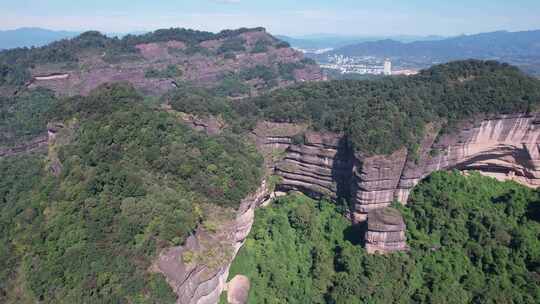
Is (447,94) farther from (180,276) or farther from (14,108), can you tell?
(14,108)

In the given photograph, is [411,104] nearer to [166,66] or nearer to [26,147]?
[26,147]

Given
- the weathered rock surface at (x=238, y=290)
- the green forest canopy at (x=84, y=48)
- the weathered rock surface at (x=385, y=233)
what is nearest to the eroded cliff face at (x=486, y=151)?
the weathered rock surface at (x=385, y=233)

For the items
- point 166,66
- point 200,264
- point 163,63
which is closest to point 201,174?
point 200,264

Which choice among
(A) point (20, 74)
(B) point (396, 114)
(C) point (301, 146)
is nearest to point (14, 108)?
(A) point (20, 74)

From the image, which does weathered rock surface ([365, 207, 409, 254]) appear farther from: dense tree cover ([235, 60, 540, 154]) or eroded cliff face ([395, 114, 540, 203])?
dense tree cover ([235, 60, 540, 154])

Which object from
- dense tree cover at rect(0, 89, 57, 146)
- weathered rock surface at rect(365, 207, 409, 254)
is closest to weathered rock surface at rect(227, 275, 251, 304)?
weathered rock surface at rect(365, 207, 409, 254)

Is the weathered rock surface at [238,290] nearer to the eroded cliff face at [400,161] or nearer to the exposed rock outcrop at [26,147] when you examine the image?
the eroded cliff face at [400,161]
